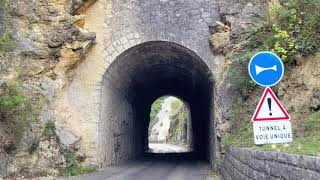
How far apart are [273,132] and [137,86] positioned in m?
15.0

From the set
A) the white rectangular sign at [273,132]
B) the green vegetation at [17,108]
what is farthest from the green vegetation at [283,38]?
the green vegetation at [17,108]

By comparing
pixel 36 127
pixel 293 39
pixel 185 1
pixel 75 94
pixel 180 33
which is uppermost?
pixel 185 1

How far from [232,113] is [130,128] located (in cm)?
815

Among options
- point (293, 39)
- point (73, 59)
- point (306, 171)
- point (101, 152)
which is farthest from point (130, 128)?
point (306, 171)

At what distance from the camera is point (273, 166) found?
5.82m

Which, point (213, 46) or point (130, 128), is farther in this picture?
point (130, 128)

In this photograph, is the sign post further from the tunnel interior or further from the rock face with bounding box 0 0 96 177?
the rock face with bounding box 0 0 96 177

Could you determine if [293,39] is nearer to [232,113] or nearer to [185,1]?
[232,113]

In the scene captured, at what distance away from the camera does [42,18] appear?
14.0 metres

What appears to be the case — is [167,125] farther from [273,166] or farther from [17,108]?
[273,166]

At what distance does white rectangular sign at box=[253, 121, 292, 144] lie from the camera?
599cm

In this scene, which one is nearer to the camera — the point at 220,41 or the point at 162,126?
the point at 220,41

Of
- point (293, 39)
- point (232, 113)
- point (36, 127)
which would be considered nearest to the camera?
point (293, 39)

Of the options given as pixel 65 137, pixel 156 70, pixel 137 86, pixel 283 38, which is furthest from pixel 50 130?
pixel 283 38
